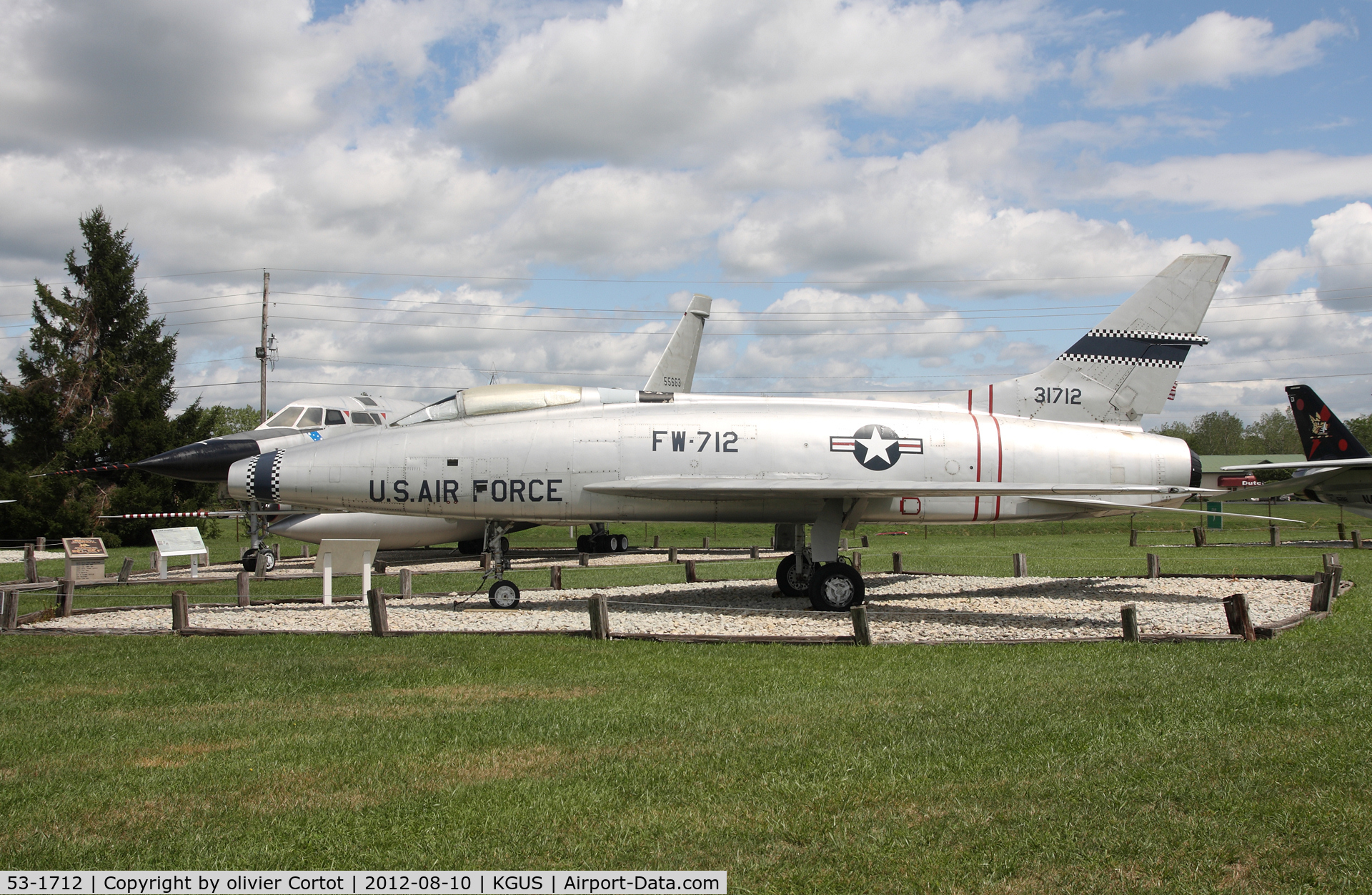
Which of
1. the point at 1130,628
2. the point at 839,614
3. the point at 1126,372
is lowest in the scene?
the point at 839,614

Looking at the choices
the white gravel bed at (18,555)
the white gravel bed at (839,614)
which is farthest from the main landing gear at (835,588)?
the white gravel bed at (18,555)

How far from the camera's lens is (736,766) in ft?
18.6

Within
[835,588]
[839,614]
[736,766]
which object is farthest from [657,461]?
[736,766]

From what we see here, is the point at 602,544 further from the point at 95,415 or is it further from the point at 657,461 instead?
the point at 95,415

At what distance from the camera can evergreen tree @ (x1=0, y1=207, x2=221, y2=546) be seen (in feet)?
122

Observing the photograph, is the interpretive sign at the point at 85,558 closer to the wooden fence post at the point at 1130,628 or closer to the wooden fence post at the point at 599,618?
the wooden fence post at the point at 599,618

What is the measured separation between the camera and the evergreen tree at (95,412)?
1462 inches

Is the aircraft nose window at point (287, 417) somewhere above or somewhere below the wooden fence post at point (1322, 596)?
above

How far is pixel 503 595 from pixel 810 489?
4.82 meters

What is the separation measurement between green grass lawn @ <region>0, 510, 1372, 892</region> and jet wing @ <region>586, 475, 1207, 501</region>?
3.62 metres

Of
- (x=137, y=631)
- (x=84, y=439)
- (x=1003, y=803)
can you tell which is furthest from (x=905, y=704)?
(x=84, y=439)

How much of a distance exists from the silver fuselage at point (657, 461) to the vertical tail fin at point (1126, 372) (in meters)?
0.76

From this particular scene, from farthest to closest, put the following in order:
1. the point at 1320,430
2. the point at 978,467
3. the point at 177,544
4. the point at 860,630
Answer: the point at 1320,430 < the point at 177,544 < the point at 978,467 < the point at 860,630

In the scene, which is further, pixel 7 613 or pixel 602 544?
pixel 602 544
